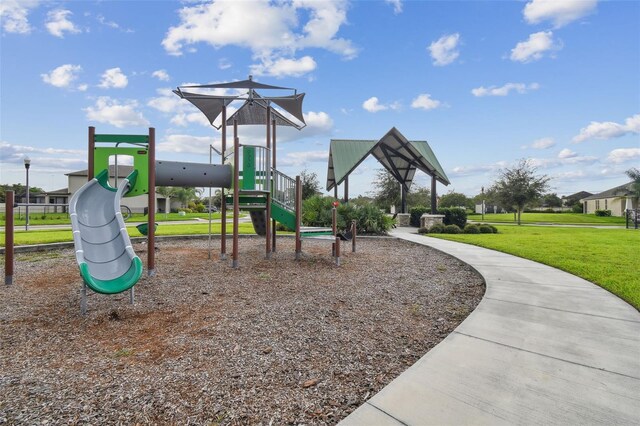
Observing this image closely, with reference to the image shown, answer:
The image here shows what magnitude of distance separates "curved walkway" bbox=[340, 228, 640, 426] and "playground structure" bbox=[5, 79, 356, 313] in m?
3.55

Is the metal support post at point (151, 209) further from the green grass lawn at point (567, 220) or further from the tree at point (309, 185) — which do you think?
the green grass lawn at point (567, 220)

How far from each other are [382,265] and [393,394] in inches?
210

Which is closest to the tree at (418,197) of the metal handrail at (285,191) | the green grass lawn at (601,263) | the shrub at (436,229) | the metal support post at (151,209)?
the shrub at (436,229)

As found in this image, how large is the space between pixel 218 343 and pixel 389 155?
1962 centimetres

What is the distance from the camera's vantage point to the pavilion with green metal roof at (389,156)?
17938 mm

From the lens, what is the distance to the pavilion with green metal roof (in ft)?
58.9

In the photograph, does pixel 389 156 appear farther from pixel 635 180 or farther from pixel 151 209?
pixel 635 180

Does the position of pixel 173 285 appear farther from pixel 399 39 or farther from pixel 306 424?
pixel 399 39

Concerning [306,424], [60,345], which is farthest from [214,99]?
[306,424]

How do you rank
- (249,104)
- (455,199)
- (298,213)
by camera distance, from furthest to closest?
(455,199), (249,104), (298,213)

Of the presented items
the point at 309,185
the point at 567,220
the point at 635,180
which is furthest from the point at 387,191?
the point at 635,180

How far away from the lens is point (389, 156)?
69.9ft

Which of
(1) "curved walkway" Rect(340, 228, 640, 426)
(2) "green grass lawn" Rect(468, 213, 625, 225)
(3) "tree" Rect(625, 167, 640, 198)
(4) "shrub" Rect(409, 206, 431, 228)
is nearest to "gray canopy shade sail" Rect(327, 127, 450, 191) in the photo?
(4) "shrub" Rect(409, 206, 431, 228)

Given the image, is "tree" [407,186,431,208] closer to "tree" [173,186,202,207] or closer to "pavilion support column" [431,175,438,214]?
"pavilion support column" [431,175,438,214]
